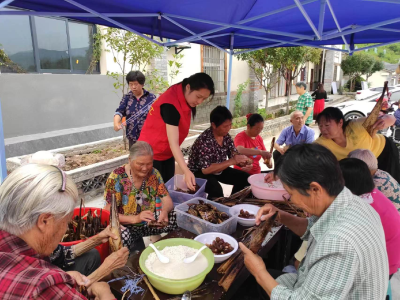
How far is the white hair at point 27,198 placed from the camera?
95cm

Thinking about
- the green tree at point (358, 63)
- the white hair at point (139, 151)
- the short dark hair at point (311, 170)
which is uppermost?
the green tree at point (358, 63)

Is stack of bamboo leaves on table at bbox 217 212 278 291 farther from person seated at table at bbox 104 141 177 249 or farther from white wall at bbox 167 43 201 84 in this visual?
white wall at bbox 167 43 201 84

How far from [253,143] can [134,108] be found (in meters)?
1.93

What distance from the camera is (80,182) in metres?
4.02

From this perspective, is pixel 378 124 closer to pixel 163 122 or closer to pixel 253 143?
pixel 253 143

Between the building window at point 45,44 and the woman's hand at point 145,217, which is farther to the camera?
the building window at point 45,44

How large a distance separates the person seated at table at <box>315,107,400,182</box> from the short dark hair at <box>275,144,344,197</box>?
5.95ft

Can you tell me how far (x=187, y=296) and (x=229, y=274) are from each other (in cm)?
26

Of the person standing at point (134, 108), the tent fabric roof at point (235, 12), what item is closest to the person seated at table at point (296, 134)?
the tent fabric roof at point (235, 12)

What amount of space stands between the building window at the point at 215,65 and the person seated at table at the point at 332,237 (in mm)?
8496

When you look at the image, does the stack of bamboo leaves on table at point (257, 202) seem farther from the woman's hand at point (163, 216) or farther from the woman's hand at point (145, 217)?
the woman's hand at point (145, 217)

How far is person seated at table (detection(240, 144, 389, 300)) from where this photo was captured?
998 mm

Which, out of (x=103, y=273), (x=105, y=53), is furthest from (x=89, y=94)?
(x=103, y=273)

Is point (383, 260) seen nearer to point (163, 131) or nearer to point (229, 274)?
point (229, 274)
